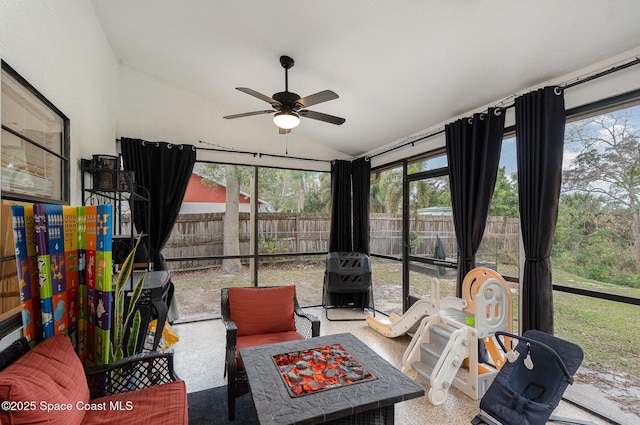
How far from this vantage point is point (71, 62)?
87.5 inches

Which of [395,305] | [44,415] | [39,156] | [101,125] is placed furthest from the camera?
[395,305]

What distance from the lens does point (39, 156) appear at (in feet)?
5.99

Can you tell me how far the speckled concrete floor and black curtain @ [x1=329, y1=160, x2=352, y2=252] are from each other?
3.40ft

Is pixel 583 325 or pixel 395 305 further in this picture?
pixel 395 305

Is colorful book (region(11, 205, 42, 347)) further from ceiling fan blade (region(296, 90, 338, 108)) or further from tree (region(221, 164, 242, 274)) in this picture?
tree (region(221, 164, 242, 274))

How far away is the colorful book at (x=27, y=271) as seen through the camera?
4.92ft

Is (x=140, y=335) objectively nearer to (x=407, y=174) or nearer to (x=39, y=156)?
(x=39, y=156)

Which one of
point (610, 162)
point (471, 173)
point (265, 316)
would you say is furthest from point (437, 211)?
point (265, 316)

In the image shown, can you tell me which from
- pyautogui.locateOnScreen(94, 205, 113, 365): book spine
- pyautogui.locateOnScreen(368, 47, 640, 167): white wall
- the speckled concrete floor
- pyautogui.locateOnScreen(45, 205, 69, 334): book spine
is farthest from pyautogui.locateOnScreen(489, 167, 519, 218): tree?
pyautogui.locateOnScreen(45, 205, 69, 334): book spine

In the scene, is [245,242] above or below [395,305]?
above

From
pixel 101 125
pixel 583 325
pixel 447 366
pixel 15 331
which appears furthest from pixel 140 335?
pixel 583 325

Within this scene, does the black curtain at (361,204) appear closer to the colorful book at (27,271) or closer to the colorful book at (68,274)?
the colorful book at (68,274)

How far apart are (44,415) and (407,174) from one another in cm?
379

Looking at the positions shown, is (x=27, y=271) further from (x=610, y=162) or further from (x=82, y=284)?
(x=610, y=162)
